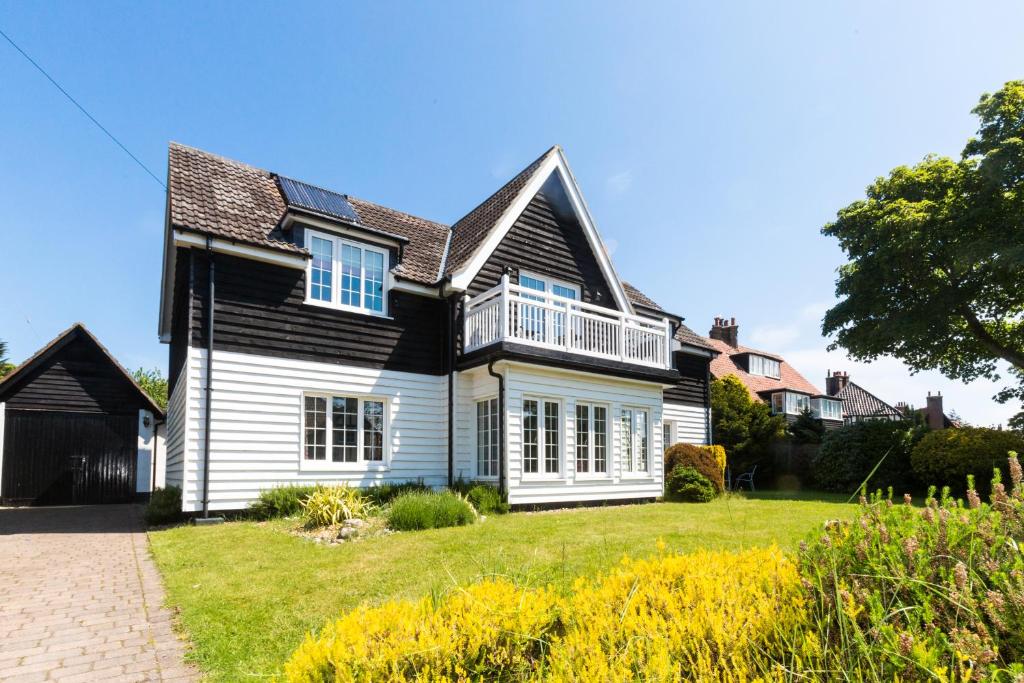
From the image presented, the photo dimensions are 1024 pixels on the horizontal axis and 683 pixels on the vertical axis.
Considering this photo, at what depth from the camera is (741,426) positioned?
23.1 metres

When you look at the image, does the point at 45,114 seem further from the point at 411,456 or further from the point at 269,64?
the point at 411,456

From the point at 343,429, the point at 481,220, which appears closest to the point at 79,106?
the point at 343,429

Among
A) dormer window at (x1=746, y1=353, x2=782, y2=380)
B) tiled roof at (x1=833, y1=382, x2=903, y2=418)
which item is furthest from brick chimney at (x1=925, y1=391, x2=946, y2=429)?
dormer window at (x1=746, y1=353, x2=782, y2=380)

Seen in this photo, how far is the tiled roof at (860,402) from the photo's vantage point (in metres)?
38.8

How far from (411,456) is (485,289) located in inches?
178

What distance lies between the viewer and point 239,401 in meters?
11.1

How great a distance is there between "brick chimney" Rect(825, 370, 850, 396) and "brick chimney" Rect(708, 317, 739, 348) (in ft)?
33.0

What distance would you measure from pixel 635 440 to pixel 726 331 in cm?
2311

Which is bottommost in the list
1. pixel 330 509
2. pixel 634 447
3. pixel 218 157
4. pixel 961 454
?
pixel 330 509

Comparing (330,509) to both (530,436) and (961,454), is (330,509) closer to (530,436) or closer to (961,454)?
(530,436)

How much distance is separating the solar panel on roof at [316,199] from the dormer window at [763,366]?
27.0m

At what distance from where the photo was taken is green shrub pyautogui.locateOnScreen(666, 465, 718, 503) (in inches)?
603

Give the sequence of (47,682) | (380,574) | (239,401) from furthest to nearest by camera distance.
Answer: (239,401) → (380,574) → (47,682)

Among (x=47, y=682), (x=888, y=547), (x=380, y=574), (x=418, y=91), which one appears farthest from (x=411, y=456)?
(x=888, y=547)
